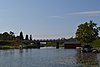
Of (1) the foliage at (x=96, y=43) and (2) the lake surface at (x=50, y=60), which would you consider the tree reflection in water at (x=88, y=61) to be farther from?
(1) the foliage at (x=96, y=43)

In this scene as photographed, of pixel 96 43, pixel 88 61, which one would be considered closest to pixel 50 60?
pixel 88 61

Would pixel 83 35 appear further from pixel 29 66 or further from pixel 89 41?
pixel 29 66

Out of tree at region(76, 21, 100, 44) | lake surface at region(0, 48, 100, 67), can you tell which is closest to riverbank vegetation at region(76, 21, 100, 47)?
tree at region(76, 21, 100, 44)

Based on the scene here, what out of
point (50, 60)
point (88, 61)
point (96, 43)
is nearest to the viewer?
Answer: point (88, 61)

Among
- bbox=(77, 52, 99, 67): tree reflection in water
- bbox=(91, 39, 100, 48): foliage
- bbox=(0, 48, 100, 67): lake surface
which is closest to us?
bbox=(77, 52, 99, 67): tree reflection in water

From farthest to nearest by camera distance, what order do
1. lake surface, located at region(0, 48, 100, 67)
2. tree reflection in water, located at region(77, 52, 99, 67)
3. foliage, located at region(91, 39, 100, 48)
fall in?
foliage, located at region(91, 39, 100, 48)
lake surface, located at region(0, 48, 100, 67)
tree reflection in water, located at region(77, 52, 99, 67)

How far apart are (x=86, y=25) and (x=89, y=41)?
35.3 feet

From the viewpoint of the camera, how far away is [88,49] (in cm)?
13325

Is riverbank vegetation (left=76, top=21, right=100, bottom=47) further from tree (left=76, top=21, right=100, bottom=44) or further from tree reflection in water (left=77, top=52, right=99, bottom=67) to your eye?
tree reflection in water (left=77, top=52, right=99, bottom=67)

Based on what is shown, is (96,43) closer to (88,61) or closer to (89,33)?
(89,33)

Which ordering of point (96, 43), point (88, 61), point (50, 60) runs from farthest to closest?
point (96, 43) → point (50, 60) → point (88, 61)

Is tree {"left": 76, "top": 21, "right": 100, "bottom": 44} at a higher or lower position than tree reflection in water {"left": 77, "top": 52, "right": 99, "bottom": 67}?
higher

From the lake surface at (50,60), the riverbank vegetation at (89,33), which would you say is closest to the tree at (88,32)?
the riverbank vegetation at (89,33)

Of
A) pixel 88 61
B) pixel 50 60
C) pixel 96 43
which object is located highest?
pixel 96 43
